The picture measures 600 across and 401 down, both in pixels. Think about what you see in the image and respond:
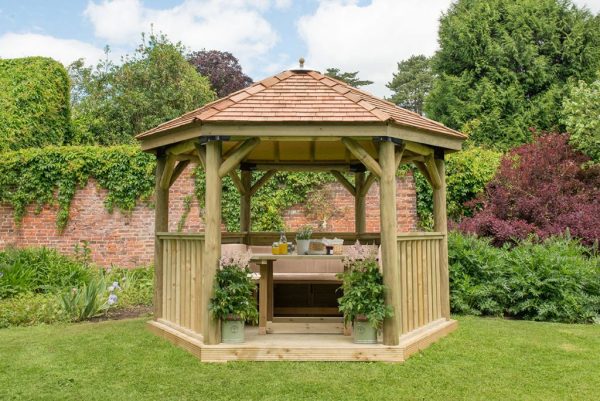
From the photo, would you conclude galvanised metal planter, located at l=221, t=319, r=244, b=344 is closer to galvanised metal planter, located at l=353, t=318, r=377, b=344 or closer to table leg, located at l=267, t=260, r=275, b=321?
table leg, located at l=267, t=260, r=275, b=321

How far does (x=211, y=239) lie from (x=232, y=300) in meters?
0.67

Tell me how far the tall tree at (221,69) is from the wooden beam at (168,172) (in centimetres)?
2023

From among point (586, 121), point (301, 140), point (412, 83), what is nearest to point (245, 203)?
point (301, 140)

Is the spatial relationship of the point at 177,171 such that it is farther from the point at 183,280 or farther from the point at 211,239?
the point at 211,239

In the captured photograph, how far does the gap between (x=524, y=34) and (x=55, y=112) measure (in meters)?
14.5

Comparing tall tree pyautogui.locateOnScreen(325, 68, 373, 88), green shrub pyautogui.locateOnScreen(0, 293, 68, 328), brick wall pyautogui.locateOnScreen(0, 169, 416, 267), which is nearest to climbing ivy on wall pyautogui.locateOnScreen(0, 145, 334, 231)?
brick wall pyautogui.locateOnScreen(0, 169, 416, 267)

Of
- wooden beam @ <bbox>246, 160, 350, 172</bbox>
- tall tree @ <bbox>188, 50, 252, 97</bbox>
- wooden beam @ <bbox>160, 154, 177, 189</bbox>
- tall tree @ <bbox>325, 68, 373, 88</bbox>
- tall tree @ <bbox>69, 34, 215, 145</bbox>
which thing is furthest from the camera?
tall tree @ <bbox>325, 68, 373, 88</bbox>

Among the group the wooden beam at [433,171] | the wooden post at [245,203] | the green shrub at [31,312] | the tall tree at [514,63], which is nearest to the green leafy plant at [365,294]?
the wooden beam at [433,171]

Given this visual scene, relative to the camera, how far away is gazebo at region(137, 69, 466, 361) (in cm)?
557

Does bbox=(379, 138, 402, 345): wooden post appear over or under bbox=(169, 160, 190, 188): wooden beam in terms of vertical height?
under

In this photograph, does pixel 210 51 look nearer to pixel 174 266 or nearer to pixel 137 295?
pixel 137 295

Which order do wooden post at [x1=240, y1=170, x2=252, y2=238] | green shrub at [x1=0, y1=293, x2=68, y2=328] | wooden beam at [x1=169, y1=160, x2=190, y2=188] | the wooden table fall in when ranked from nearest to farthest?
the wooden table < wooden beam at [x1=169, y1=160, x2=190, y2=188] < green shrub at [x1=0, y1=293, x2=68, y2=328] < wooden post at [x1=240, y1=170, x2=252, y2=238]

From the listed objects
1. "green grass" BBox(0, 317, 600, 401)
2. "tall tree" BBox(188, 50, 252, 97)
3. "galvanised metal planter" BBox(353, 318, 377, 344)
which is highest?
"tall tree" BBox(188, 50, 252, 97)

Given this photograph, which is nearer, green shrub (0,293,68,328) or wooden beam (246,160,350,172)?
green shrub (0,293,68,328)
